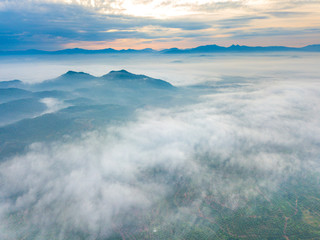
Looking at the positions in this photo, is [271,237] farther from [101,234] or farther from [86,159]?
[86,159]

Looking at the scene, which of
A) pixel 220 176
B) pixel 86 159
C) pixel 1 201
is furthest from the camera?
pixel 86 159

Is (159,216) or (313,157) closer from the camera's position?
(159,216)

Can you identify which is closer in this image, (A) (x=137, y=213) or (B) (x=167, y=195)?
(A) (x=137, y=213)

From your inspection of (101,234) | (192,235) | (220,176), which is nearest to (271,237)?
(192,235)

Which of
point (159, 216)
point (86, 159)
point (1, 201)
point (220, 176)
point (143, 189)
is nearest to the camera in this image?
point (159, 216)

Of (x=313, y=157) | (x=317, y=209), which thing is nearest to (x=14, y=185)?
(x=317, y=209)

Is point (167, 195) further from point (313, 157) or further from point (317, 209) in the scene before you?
point (313, 157)

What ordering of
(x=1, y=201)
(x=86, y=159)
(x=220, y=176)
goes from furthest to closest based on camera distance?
(x=86, y=159), (x=220, y=176), (x=1, y=201)

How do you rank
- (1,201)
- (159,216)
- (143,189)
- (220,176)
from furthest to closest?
(220,176), (143,189), (1,201), (159,216)
